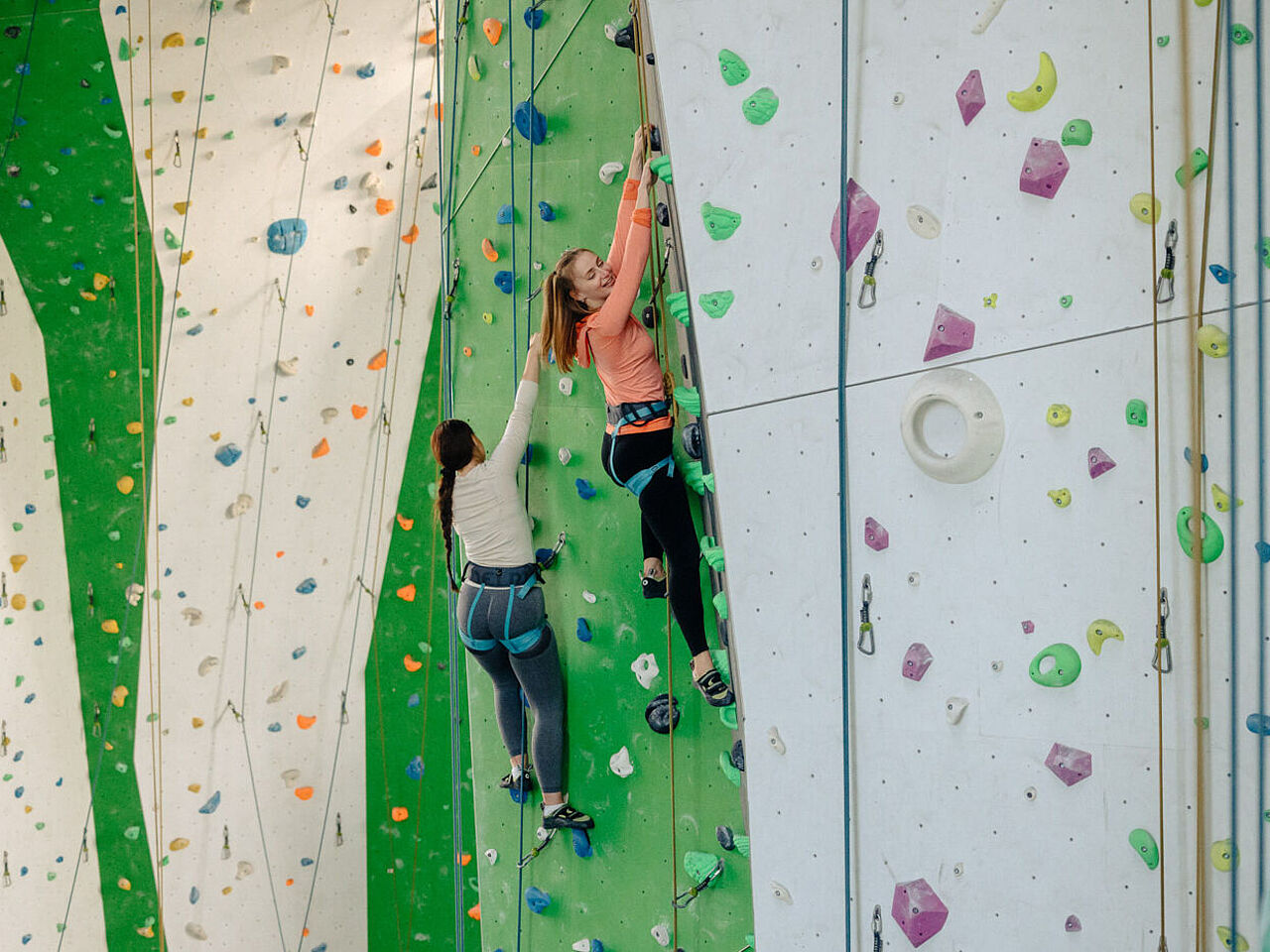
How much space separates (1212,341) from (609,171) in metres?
1.52

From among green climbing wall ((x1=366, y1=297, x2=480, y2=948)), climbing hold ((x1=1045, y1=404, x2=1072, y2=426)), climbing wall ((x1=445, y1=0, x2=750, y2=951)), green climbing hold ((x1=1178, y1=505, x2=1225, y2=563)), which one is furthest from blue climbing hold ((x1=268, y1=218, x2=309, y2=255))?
green climbing hold ((x1=1178, y1=505, x2=1225, y2=563))

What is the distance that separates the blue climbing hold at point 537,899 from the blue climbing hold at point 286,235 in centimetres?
217

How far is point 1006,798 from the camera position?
1.74 metres

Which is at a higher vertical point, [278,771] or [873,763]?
[873,763]

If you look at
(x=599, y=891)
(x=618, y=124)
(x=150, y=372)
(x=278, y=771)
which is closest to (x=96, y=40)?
(x=150, y=372)

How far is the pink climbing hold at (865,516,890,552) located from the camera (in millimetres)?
1867

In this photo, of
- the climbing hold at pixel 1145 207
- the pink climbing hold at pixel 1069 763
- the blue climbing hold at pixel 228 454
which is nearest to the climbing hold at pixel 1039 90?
the climbing hold at pixel 1145 207

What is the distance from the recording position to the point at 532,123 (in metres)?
2.76

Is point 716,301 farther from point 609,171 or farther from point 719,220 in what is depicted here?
point 609,171

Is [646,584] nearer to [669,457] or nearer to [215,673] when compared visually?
[669,457]

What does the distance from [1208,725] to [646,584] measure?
1.28 m

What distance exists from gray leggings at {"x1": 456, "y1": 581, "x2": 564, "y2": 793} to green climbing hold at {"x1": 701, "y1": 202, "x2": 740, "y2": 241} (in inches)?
42.3

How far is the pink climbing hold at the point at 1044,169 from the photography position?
63.9 inches

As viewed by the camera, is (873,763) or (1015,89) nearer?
(1015,89)
